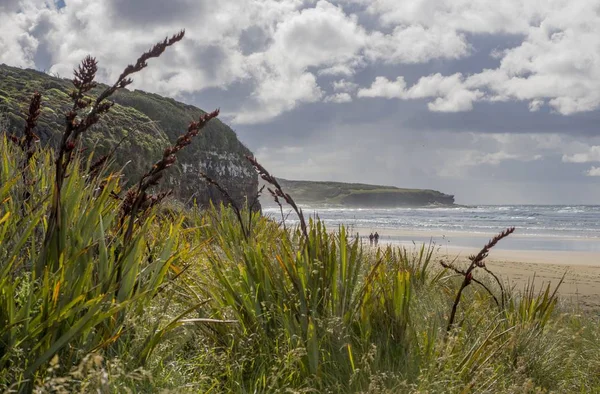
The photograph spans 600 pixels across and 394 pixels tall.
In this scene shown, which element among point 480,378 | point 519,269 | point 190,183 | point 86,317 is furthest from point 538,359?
point 190,183

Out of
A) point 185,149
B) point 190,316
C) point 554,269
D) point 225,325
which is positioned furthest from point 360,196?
point 225,325

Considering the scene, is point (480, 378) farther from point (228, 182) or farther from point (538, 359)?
point (228, 182)

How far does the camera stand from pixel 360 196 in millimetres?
133125

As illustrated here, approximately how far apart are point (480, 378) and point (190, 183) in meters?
25.0

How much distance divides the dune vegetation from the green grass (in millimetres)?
11

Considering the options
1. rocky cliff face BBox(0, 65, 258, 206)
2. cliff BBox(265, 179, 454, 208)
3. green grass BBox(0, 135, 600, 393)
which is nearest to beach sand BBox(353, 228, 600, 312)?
green grass BBox(0, 135, 600, 393)

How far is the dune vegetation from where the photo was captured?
214 cm

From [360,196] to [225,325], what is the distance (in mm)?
130657

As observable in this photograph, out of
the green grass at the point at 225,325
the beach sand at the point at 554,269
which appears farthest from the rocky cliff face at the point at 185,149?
the green grass at the point at 225,325

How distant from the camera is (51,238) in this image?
2496 millimetres

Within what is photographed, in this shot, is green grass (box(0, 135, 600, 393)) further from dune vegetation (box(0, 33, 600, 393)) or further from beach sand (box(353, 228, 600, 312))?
beach sand (box(353, 228, 600, 312))

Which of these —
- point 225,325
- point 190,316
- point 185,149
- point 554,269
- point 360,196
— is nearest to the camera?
point 225,325

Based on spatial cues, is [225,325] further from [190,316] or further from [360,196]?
[360,196]

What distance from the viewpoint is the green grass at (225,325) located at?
7.27ft
